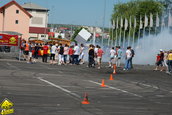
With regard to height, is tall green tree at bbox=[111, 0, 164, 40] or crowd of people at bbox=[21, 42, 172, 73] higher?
tall green tree at bbox=[111, 0, 164, 40]

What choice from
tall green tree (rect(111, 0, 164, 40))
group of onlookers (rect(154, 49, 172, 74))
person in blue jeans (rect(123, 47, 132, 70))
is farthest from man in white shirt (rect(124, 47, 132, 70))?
tall green tree (rect(111, 0, 164, 40))

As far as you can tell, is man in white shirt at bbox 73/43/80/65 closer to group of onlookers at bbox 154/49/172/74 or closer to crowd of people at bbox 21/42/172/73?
crowd of people at bbox 21/42/172/73

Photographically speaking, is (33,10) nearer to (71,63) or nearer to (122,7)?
(122,7)

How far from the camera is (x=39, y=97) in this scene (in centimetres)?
1397

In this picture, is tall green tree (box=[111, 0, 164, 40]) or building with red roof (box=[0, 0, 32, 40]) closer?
tall green tree (box=[111, 0, 164, 40])

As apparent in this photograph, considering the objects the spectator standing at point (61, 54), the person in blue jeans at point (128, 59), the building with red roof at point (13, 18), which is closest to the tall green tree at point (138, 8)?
the building with red roof at point (13, 18)

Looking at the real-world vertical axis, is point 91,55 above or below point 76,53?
below

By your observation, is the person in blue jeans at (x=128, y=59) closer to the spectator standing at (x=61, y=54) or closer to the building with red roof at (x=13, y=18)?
the spectator standing at (x=61, y=54)

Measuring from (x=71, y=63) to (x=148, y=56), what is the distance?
2023cm

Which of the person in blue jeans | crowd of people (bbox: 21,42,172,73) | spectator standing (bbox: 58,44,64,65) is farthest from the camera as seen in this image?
spectator standing (bbox: 58,44,64,65)

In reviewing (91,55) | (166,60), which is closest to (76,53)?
(91,55)

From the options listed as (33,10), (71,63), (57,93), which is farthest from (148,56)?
(33,10)

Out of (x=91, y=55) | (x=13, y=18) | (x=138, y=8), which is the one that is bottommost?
(x=91, y=55)

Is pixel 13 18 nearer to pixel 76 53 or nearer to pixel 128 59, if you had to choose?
pixel 76 53
